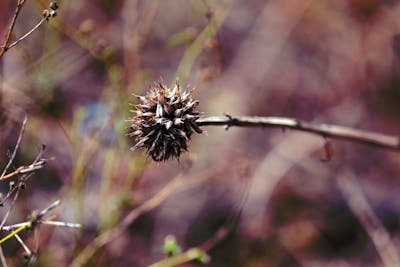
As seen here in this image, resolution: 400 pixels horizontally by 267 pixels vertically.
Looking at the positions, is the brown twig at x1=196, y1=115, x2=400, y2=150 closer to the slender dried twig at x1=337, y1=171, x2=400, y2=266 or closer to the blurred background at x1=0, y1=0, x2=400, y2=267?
the blurred background at x1=0, y1=0, x2=400, y2=267

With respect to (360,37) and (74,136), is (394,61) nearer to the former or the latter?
(360,37)

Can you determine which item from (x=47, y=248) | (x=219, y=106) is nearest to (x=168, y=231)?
(x=47, y=248)

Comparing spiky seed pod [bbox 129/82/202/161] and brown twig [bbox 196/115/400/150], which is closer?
spiky seed pod [bbox 129/82/202/161]

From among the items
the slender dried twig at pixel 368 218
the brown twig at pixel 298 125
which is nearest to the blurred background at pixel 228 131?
the slender dried twig at pixel 368 218

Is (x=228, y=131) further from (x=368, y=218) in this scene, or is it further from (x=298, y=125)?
(x=298, y=125)

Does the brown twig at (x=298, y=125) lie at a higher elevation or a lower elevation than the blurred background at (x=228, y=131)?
lower

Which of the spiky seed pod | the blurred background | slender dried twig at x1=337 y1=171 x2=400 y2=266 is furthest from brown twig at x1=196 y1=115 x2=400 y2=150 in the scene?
slender dried twig at x1=337 y1=171 x2=400 y2=266

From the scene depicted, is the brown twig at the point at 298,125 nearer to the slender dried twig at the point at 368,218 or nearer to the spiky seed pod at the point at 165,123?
the spiky seed pod at the point at 165,123
